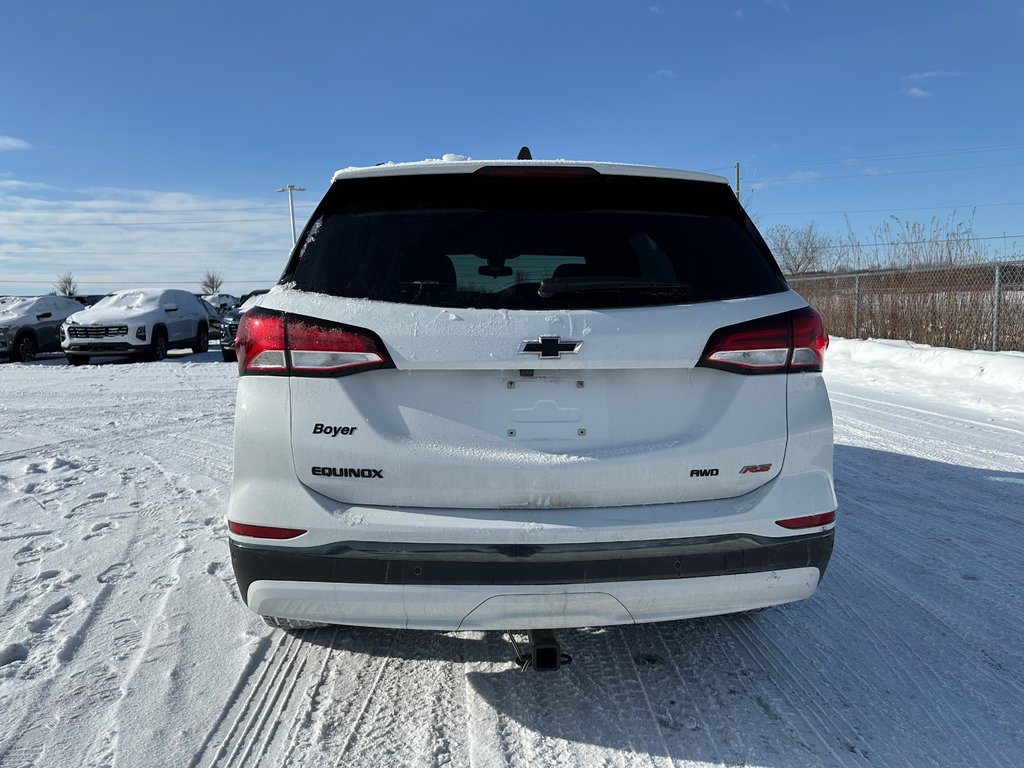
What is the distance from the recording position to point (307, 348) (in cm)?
217

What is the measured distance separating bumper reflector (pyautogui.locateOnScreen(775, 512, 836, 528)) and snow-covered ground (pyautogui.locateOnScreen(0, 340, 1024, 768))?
66 cm

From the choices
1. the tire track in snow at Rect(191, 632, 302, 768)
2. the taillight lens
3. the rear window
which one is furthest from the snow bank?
the tire track in snow at Rect(191, 632, 302, 768)

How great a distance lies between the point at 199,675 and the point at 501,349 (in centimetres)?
168

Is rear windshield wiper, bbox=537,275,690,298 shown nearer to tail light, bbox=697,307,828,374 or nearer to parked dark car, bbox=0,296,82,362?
tail light, bbox=697,307,828,374

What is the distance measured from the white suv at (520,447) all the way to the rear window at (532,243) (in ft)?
0.05

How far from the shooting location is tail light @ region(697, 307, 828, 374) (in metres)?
2.19

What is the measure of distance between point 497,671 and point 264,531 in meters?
1.05

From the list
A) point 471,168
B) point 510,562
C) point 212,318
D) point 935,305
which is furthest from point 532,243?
point 212,318

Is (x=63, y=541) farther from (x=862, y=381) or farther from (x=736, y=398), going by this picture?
(x=862, y=381)

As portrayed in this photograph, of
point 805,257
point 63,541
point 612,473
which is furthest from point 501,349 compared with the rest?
point 805,257

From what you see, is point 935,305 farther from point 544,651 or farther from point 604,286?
point 544,651

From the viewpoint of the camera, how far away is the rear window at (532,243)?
2.22 metres

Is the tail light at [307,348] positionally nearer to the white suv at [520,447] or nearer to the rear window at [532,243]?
the white suv at [520,447]

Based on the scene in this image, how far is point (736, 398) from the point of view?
2211 mm
